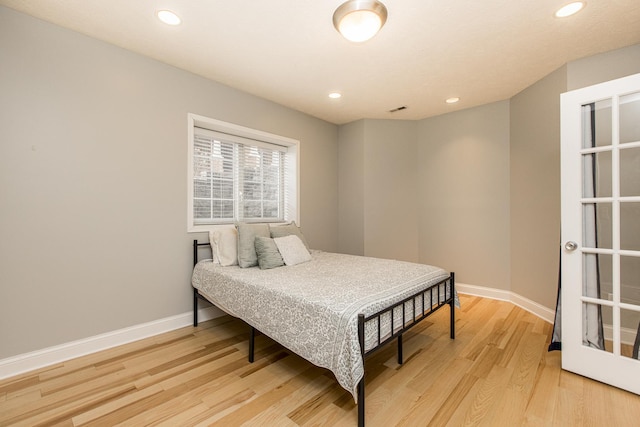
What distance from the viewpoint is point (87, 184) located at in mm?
2209

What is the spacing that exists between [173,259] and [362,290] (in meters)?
1.92

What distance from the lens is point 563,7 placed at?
1832mm

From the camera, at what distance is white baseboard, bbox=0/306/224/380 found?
75.7 inches

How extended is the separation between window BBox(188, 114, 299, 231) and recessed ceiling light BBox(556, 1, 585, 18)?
2750mm

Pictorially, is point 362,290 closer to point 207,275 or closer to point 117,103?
point 207,275

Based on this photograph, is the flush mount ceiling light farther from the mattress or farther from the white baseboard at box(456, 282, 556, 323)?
the white baseboard at box(456, 282, 556, 323)

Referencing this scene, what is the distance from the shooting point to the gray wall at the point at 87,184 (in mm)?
1935

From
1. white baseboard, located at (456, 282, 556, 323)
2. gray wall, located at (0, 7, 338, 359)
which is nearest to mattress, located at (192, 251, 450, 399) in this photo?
gray wall, located at (0, 7, 338, 359)

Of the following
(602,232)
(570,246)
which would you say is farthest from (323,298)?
(602,232)

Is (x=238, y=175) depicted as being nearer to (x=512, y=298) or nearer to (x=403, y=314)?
(x=403, y=314)

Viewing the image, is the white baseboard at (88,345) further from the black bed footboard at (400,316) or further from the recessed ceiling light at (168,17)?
the recessed ceiling light at (168,17)

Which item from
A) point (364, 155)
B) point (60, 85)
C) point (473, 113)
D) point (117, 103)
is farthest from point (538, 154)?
point (60, 85)

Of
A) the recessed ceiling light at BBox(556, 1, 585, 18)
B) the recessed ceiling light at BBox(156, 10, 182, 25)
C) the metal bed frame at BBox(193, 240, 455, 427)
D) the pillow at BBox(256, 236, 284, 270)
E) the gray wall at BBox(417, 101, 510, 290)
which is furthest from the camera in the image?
the gray wall at BBox(417, 101, 510, 290)

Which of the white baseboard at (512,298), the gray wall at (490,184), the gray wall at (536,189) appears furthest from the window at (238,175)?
the gray wall at (536,189)
